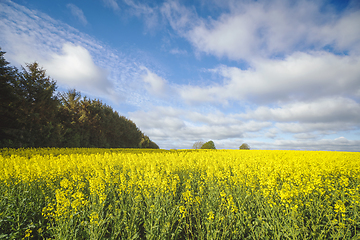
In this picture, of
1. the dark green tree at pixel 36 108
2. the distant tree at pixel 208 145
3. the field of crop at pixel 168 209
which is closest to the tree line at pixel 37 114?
the dark green tree at pixel 36 108

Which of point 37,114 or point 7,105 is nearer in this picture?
point 7,105

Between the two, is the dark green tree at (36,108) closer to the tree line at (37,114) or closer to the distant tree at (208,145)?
the tree line at (37,114)

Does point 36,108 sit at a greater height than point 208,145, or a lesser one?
greater

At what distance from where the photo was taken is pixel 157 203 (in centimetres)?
386

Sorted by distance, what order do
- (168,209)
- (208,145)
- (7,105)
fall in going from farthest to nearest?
(208,145) < (7,105) < (168,209)

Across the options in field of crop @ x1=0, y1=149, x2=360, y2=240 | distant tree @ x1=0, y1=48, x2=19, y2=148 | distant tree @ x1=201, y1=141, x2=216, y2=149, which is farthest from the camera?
distant tree @ x1=201, y1=141, x2=216, y2=149

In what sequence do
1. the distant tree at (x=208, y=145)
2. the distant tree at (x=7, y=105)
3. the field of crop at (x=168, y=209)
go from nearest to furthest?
the field of crop at (x=168, y=209) → the distant tree at (x=7, y=105) → the distant tree at (x=208, y=145)

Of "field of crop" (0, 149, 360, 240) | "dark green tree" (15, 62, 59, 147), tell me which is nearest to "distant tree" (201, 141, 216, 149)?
"dark green tree" (15, 62, 59, 147)

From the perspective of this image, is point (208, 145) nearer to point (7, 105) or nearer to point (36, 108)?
point (36, 108)

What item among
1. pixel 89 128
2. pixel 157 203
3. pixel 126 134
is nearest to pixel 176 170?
pixel 157 203

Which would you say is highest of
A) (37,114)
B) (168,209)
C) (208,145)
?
(37,114)

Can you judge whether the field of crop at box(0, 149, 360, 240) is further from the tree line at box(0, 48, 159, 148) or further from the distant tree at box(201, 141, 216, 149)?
the distant tree at box(201, 141, 216, 149)

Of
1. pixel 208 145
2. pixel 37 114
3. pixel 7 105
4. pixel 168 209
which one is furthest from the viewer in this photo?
pixel 208 145

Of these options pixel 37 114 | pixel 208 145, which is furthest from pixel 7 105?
pixel 208 145
